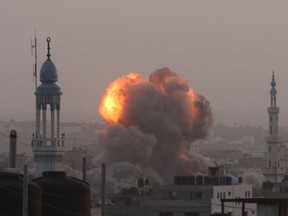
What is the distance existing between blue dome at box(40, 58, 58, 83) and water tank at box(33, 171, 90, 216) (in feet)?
203

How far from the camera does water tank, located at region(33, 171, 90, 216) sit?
187ft

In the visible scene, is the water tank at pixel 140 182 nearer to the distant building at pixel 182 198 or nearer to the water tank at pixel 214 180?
the distant building at pixel 182 198

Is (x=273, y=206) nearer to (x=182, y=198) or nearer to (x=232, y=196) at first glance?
(x=182, y=198)

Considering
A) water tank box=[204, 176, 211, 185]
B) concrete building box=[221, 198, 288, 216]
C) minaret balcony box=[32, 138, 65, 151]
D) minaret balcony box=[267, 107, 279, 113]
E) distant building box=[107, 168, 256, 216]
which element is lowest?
concrete building box=[221, 198, 288, 216]

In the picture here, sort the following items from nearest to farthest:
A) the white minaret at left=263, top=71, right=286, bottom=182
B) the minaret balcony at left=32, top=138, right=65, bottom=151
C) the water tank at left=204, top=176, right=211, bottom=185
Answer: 1. the water tank at left=204, top=176, right=211, bottom=185
2. the minaret balcony at left=32, top=138, right=65, bottom=151
3. the white minaret at left=263, top=71, right=286, bottom=182

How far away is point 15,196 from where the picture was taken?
54188 mm

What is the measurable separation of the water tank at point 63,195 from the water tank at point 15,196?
128 centimetres

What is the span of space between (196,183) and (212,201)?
17.3 feet

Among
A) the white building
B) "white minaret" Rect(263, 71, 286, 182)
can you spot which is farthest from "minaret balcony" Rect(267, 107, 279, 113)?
the white building

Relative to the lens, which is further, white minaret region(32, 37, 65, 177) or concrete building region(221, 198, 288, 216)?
white minaret region(32, 37, 65, 177)

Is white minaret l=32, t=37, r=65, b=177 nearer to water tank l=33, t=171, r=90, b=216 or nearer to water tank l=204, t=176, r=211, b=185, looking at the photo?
water tank l=204, t=176, r=211, b=185

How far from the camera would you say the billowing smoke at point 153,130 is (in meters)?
138

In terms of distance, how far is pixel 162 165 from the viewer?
139500mm

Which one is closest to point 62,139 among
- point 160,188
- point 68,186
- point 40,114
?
point 40,114
